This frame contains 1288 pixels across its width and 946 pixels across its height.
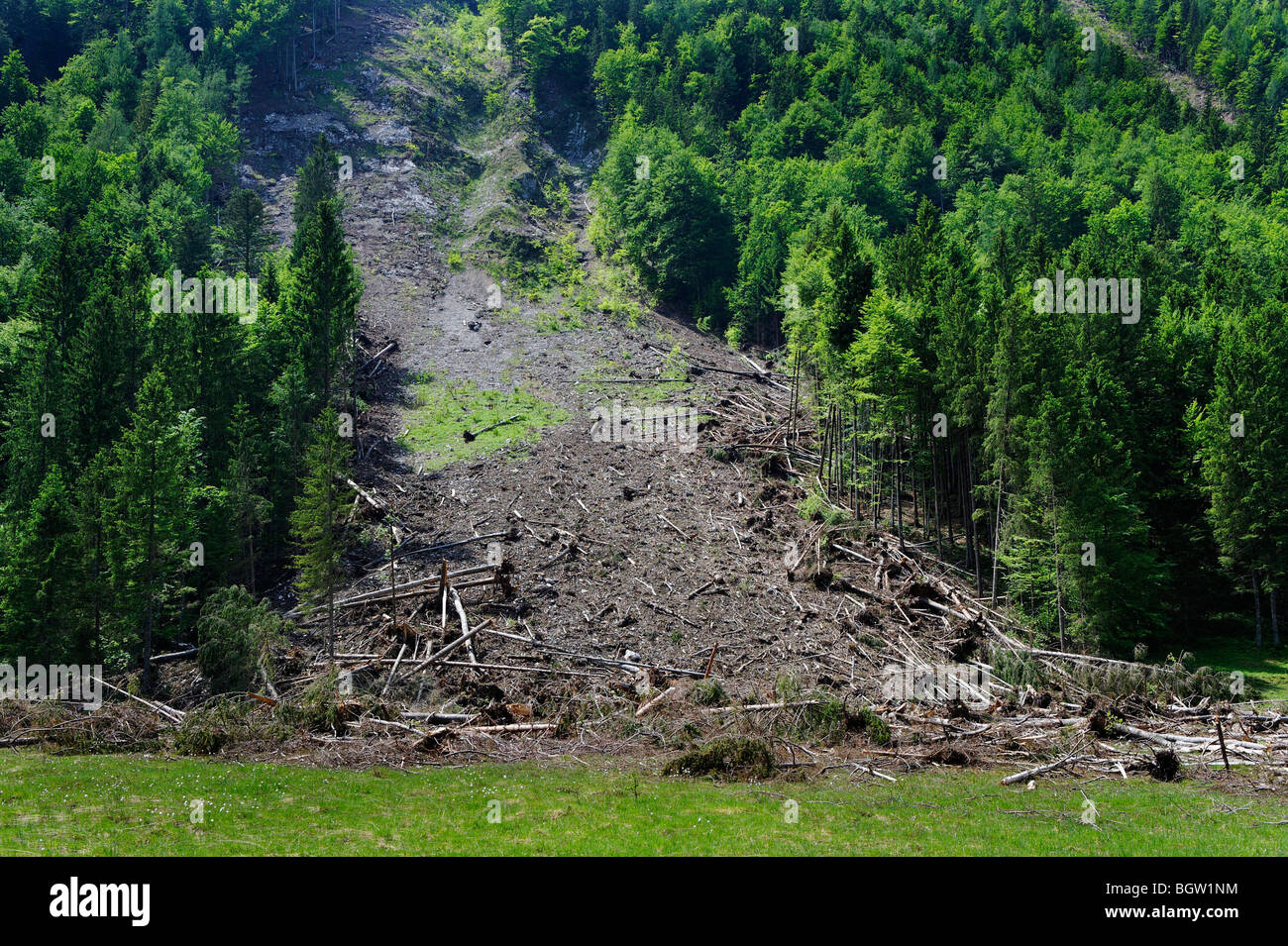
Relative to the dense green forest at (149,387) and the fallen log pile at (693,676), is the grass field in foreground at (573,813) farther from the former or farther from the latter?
the dense green forest at (149,387)

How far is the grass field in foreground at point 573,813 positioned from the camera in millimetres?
16484

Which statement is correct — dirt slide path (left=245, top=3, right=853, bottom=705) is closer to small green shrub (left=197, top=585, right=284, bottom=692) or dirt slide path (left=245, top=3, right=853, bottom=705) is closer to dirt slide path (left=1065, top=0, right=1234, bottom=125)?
small green shrub (left=197, top=585, right=284, bottom=692)

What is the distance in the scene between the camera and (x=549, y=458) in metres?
50.4

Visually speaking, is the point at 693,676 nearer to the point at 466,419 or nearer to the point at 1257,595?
the point at 466,419

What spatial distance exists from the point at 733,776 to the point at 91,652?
29.2 m

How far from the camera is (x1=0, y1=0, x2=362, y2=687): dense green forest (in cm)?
3662

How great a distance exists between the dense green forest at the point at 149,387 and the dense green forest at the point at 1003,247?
97.3 feet

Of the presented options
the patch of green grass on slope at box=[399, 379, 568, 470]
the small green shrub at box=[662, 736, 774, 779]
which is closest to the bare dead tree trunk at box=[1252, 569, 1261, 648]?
the small green shrub at box=[662, 736, 774, 779]

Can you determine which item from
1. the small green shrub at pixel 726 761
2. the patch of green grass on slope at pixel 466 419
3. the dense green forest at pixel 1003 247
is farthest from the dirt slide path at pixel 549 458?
the dense green forest at pixel 1003 247

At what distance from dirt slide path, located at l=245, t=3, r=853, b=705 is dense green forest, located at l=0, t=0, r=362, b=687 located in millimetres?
6642

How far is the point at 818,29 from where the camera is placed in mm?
141125

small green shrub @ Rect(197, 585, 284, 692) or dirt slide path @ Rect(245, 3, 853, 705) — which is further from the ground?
dirt slide path @ Rect(245, 3, 853, 705)

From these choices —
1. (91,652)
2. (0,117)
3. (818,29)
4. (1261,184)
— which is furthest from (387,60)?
(1261,184)

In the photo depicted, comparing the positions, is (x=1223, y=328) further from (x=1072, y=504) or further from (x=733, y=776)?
(x=733, y=776)
